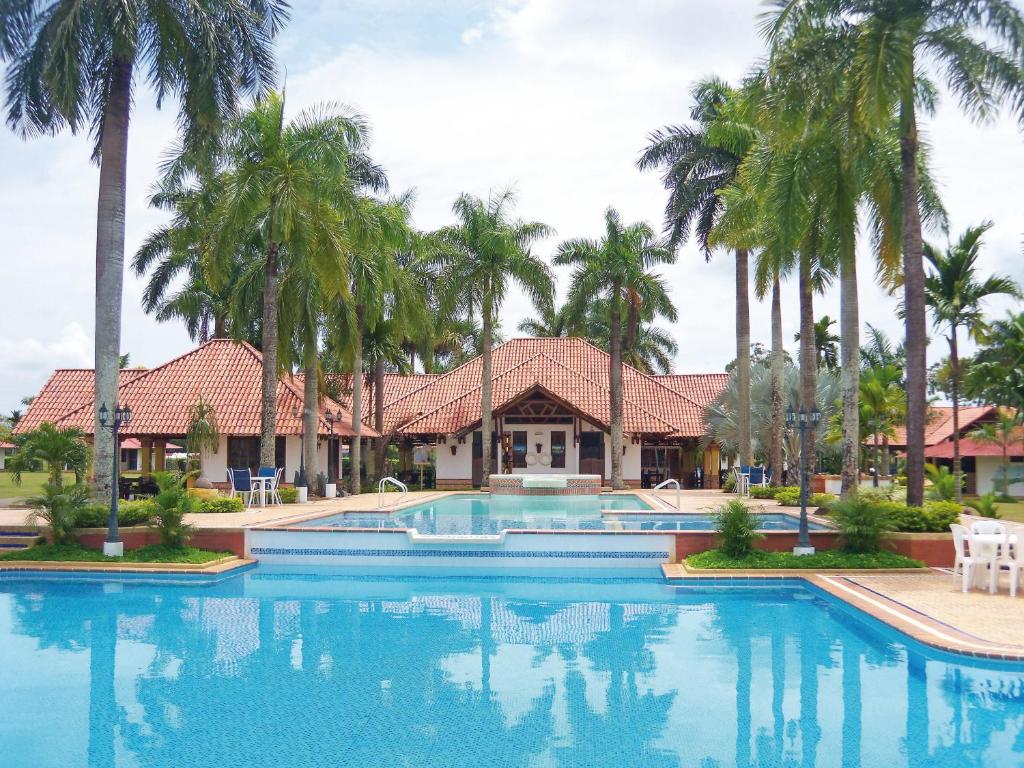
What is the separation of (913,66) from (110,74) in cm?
1439

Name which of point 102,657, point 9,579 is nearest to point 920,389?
point 102,657

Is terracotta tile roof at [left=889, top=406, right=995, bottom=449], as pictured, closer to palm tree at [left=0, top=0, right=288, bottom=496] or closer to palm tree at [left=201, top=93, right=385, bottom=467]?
palm tree at [left=201, top=93, right=385, bottom=467]

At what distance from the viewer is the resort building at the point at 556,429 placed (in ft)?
113

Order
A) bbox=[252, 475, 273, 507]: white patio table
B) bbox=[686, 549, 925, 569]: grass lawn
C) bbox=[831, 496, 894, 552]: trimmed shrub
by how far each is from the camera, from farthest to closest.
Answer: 1. bbox=[252, 475, 273, 507]: white patio table
2. bbox=[831, 496, 894, 552]: trimmed shrub
3. bbox=[686, 549, 925, 569]: grass lawn

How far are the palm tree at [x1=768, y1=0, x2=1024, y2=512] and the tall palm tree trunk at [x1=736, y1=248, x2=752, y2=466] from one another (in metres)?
11.8

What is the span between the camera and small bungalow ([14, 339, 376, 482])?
2855 centimetres

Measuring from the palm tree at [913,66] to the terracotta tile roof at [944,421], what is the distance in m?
22.0

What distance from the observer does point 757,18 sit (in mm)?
14883

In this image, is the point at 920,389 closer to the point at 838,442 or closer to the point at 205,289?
the point at 838,442

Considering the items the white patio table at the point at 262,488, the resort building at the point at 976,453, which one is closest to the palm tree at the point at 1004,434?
the resort building at the point at 976,453

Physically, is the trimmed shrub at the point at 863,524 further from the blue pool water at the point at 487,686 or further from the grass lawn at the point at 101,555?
the grass lawn at the point at 101,555

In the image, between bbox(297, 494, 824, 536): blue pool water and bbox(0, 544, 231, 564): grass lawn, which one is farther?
bbox(297, 494, 824, 536): blue pool water

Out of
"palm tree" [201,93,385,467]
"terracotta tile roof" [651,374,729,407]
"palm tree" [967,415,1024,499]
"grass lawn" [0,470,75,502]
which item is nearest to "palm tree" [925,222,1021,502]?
"palm tree" [967,415,1024,499]

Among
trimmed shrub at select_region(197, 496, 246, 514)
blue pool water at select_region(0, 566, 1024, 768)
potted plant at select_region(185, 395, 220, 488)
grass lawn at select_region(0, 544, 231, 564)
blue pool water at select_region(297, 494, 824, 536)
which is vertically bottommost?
blue pool water at select_region(0, 566, 1024, 768)
